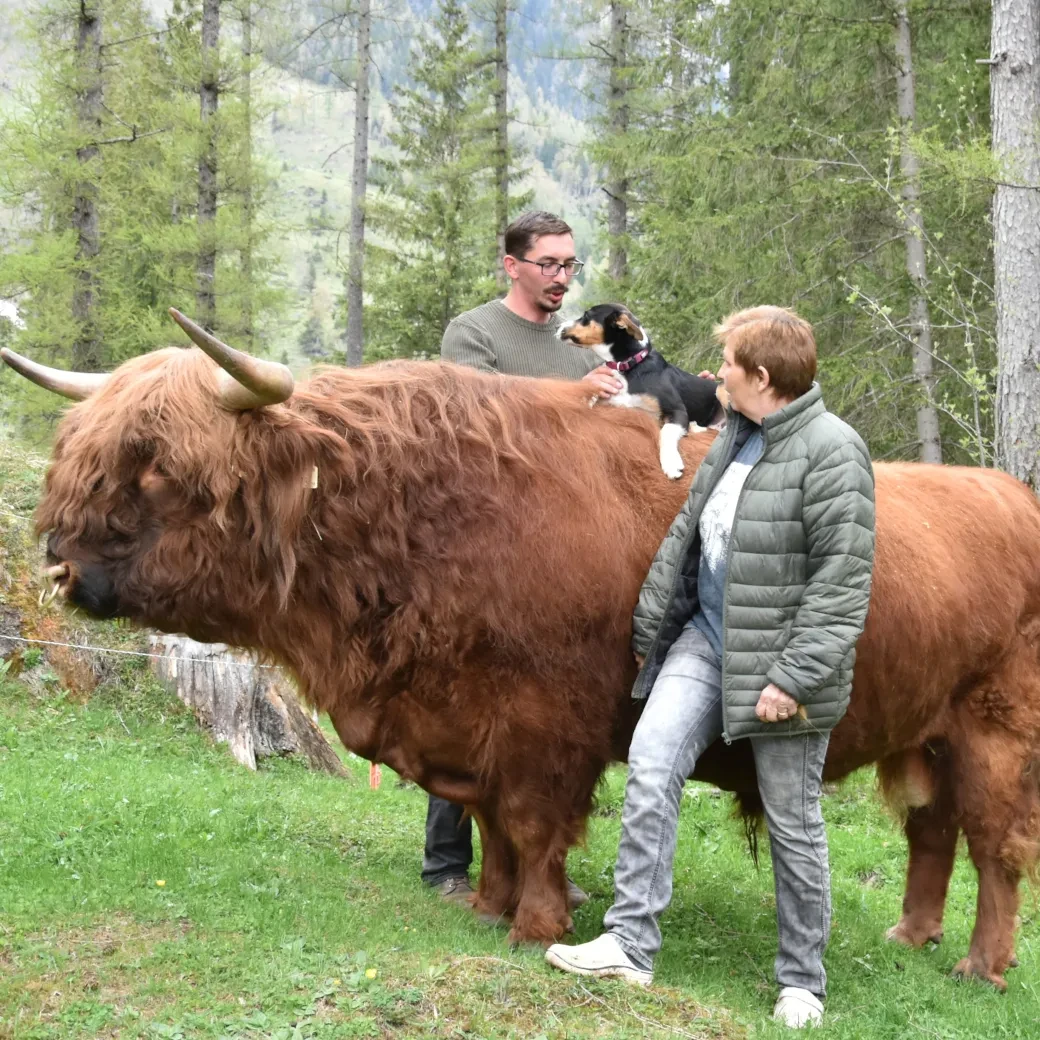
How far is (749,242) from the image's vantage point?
618 inches

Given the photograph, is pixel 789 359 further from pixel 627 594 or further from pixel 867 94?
pixel 867 94

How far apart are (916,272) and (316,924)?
11.9 meters

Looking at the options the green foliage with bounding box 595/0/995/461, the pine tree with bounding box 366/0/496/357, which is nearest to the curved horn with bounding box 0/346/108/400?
the green foliage with bounding box 595/0/995/461

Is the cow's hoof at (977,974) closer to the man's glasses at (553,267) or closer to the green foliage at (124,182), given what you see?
the man's glasses at (553,267)

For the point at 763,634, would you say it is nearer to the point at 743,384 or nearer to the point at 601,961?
the point at 743,384

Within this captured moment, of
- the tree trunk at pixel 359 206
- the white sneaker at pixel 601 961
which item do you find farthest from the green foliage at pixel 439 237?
the white sneaker at pixel 601 961

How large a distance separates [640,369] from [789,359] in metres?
1.02

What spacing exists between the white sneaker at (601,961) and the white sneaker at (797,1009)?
0.61 m

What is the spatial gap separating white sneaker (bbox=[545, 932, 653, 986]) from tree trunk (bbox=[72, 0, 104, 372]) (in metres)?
20.0

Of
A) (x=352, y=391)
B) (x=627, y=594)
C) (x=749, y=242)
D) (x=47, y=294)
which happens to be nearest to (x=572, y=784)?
(x=627, y=594)

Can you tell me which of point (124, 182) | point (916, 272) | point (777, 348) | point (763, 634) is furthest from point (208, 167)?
point (763, 634)

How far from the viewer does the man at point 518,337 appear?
224 inches

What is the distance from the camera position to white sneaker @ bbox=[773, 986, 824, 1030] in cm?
441

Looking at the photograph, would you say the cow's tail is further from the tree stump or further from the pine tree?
the pine tree
